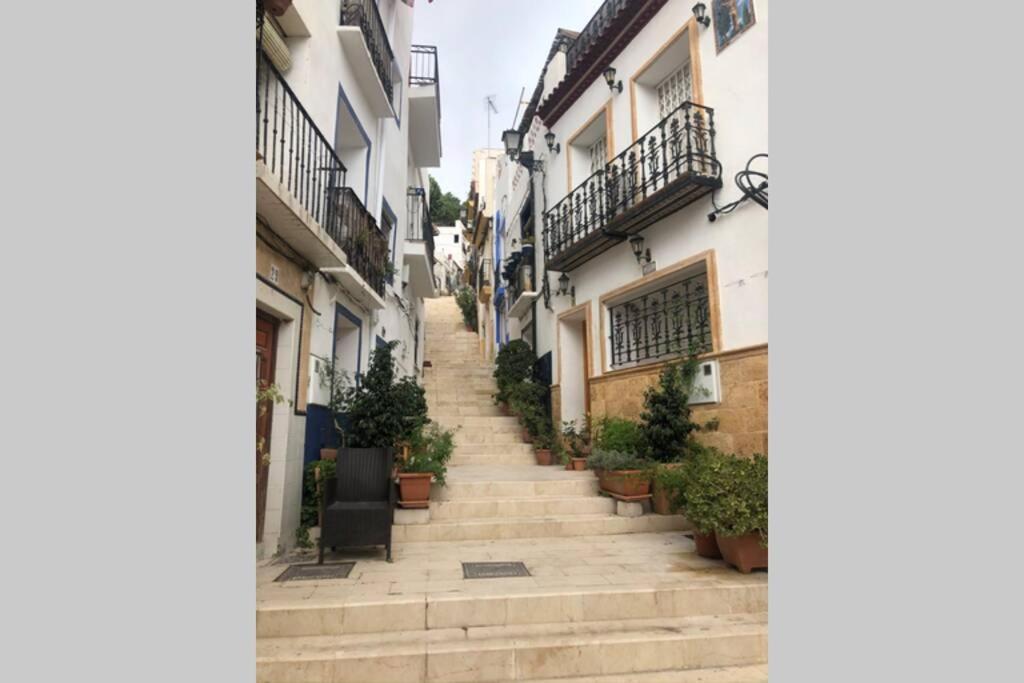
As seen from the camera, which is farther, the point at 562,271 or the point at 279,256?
the point at 562,271

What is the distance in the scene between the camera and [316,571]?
4.70 m

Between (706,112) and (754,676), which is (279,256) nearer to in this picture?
(754,676)

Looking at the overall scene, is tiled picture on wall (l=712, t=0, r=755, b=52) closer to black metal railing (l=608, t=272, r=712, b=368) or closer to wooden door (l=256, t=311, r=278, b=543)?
black metal railing (l=608, t=272, r=712, b=368)

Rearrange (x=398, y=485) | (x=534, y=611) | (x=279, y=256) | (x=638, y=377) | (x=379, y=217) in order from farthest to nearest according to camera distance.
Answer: (x=379, y=217) < (x=638, y=377) < (x=398, y=485) < (x=279, y=256) < (x=534, y=611)

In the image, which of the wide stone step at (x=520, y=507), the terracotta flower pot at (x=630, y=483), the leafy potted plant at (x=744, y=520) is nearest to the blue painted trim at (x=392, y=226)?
the wide stone step at (x=520, y=507)

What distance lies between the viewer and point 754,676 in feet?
11.5

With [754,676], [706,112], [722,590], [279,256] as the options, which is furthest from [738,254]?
[279,256]

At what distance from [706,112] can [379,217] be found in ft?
16.2

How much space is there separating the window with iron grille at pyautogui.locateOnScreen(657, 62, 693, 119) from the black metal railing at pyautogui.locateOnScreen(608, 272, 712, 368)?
8.44 ft

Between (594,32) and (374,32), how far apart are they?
4076 millimetres

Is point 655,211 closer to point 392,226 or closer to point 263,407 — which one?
point 392,226

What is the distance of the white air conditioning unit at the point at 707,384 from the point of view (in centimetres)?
657

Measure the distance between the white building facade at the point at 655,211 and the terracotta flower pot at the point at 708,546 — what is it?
1.34 m

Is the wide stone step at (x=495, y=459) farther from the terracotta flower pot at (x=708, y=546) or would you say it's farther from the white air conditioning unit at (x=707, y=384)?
the terracotta flower pot at (x=708, y=546)
